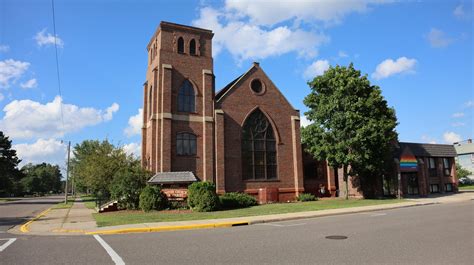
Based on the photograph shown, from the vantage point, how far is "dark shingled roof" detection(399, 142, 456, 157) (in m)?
39.9

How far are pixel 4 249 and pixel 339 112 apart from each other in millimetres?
26627

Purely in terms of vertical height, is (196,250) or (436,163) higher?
(436,163)

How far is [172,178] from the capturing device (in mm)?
27688

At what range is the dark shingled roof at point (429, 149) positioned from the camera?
39.9 m

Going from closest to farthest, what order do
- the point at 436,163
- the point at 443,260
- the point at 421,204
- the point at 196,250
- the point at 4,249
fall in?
the point at 443,260 → the point at 196,250 → the point at 4,249 → the point at 421,204 → the point at 436,163

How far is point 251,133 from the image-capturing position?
33312 millimetres

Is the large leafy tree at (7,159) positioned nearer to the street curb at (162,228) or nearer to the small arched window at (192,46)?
the small arched window at (192,46)

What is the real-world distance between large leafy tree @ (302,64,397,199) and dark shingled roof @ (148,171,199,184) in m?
11.5

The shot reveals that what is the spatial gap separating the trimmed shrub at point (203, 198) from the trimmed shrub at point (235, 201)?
1912 mm

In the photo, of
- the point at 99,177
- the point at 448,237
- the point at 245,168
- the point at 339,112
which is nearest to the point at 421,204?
the point at 339,112

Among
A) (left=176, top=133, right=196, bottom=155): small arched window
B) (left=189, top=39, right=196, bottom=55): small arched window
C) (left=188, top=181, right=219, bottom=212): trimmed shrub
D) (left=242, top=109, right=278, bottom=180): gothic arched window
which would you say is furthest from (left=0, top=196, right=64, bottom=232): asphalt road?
(left=189, top=39, right=196, bottom=55): small arched window

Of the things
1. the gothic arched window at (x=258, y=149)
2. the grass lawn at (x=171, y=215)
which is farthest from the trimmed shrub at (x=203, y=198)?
the gothic arched window at (x=258, y=149)

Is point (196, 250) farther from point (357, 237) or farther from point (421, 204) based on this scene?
point (421, 204)

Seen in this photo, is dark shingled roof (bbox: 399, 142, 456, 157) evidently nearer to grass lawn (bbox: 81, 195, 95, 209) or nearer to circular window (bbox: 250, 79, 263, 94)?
circular window (bbox: 250, 79, 263, 94)
